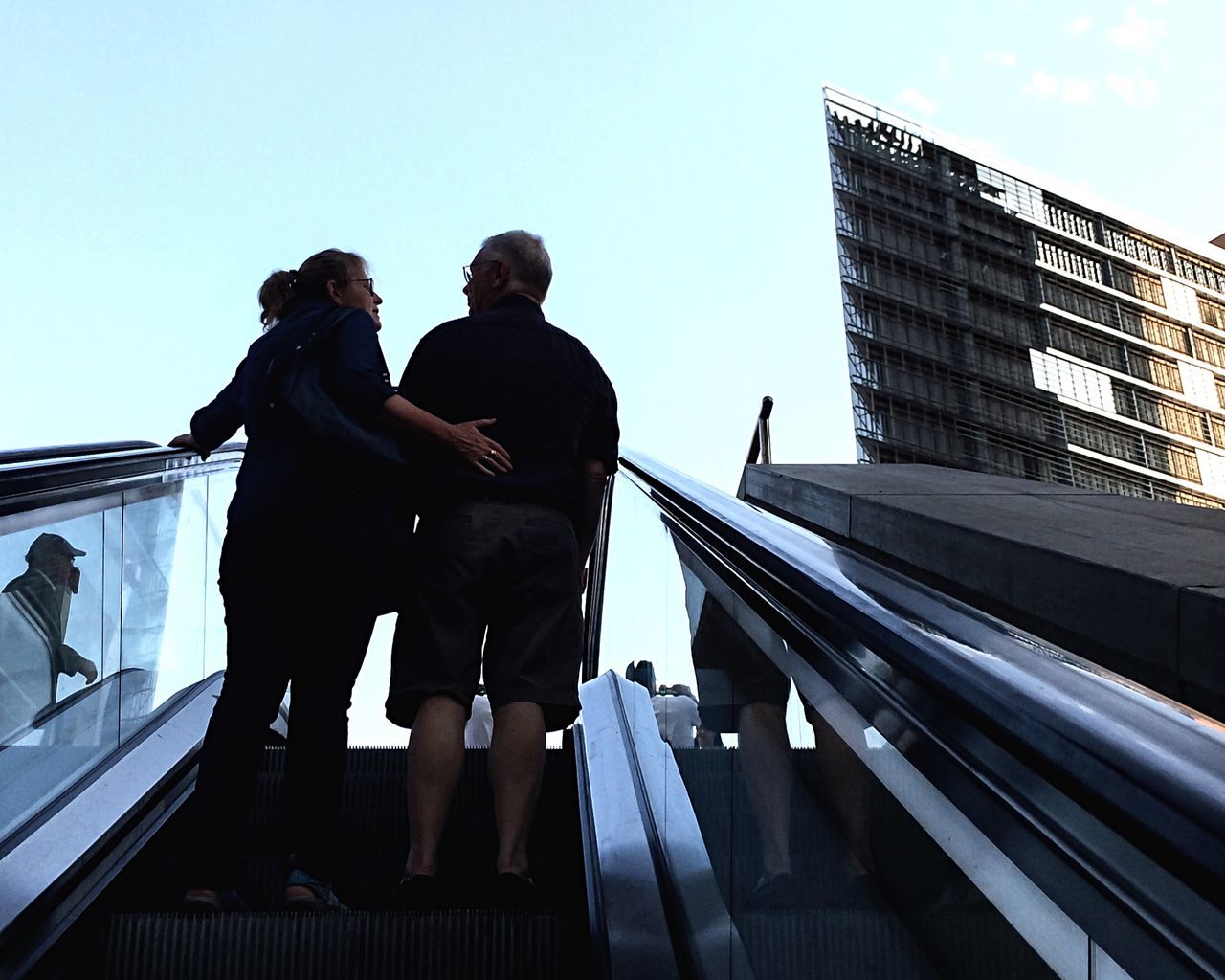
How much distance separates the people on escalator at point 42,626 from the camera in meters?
3.12

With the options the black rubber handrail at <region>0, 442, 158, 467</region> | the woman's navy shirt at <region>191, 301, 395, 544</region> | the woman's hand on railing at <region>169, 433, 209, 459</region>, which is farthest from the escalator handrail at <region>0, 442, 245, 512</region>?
the woman's navy shirt at <region>191, 301, 395, 544</region>

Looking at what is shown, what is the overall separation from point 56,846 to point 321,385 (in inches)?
45.2

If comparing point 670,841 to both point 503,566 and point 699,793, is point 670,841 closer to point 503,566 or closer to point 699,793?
point 699,793

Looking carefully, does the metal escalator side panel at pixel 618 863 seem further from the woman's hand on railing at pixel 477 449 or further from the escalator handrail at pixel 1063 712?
the escalator handrail at pixel 1063 712

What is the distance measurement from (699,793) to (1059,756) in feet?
5.85

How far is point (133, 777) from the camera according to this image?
3564 millimetres

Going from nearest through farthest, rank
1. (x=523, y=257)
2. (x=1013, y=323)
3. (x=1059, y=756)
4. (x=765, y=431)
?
(x=1059, y=756)
(x=523, y=257)
(x=765, y=431)
(x=1013, y=323)

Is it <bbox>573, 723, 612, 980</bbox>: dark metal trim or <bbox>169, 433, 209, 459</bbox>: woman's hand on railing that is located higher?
<bbox>169, 433, 209, 459</bbox>: woman's hand on railing

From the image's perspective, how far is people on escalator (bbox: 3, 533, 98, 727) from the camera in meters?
3.12

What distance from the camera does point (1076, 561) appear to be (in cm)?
317

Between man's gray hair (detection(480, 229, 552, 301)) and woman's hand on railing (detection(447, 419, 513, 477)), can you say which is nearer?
woman's hand on railing (detection(447, 419, 513, 477))

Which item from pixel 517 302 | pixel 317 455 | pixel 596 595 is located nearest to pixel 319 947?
pixel 317 455

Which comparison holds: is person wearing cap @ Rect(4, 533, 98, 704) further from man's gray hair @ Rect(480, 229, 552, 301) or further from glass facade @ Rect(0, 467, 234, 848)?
man's gray hair @ Rect(480, 229, 552, 301)

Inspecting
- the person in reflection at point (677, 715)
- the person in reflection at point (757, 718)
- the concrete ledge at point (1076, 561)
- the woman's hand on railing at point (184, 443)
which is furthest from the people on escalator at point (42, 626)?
the concrete ledge at point (1076, 561)
